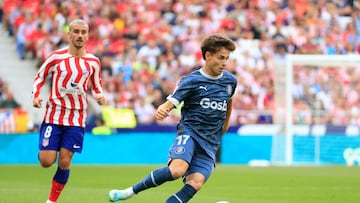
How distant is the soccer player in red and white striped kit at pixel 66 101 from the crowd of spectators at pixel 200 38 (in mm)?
13371

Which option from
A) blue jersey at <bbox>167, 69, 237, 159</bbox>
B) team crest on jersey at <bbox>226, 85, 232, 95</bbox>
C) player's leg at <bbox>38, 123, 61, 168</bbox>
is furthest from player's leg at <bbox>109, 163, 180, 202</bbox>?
player's leg at <bbox>38, 123, 61, 168</bbox>

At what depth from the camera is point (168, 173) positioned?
367 inches

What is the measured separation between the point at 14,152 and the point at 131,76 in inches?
193

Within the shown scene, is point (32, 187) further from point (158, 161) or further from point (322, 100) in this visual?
point (322, 100)

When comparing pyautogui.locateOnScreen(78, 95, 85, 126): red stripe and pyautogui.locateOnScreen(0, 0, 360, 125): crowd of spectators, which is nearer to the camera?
pyautogui.locateOnScreen(78, 95, 85, 126): red stripe

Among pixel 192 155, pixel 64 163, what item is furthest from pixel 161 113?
pixel 64 163

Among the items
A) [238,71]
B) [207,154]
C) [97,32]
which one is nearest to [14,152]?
[97,32]

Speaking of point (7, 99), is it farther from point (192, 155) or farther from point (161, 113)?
point (161, 113)

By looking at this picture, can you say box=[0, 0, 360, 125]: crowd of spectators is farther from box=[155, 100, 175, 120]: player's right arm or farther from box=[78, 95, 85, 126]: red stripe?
box=[155, 100, 175, 120]: player's right arm

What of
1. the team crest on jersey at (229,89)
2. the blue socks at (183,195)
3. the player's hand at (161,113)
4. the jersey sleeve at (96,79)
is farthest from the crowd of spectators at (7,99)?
the player's hand at (161,113)

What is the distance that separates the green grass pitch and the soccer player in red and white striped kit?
3.81ft

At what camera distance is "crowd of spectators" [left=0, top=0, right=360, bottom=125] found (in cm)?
2584

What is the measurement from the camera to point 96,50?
90.5 feet

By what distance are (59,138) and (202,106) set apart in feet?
8.61
